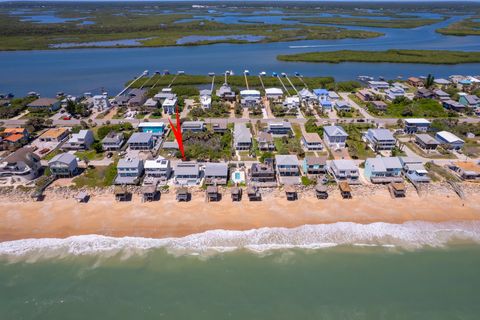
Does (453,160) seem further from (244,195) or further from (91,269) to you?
(91,269)

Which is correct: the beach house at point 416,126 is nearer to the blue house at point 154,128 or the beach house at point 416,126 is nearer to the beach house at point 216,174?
the beach house at point 216,174

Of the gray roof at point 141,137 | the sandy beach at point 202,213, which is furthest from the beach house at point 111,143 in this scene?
the sandy beach at point 202,213

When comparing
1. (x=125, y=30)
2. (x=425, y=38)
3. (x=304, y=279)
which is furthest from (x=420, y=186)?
(x=125, y=30)

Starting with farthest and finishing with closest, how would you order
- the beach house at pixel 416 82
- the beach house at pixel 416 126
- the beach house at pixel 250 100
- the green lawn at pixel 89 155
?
1. the beach house at pixel 416 82
2. the beach house at pixel 250 100
3. the beach house at pixel 416 126
4. the green lawn at pixel 89 155

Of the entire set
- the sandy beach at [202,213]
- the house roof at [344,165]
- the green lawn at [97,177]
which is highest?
the house roof at [344,165]

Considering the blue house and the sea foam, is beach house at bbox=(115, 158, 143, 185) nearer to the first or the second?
Answer: the sea foam

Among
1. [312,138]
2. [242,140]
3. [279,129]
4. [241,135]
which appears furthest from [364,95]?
[242,140]

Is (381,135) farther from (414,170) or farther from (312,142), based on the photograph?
(312,142)
